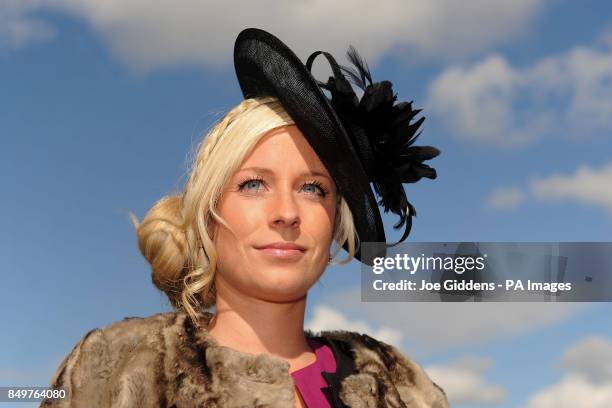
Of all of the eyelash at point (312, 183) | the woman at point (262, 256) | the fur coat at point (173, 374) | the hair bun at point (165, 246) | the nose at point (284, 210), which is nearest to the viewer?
the fur coat at point (173, 374)

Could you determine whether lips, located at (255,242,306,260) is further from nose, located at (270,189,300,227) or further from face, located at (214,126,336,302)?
nose, located at (270,189,300,227)

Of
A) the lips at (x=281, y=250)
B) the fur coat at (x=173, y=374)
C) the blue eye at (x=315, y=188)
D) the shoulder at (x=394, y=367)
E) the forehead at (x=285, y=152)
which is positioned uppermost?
the forehead at (x=285, y=152)

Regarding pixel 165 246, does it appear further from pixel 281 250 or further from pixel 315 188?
pixel 315 188

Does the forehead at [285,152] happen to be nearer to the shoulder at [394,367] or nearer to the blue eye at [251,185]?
the blue eye at [251,185]

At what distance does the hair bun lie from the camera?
4855 millimetres

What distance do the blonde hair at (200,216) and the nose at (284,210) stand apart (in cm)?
28

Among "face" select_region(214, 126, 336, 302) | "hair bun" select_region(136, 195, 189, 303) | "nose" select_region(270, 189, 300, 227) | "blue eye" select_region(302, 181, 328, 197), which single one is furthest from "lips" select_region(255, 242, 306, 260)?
"hair bun" select_region(136, 195, 189, 303)

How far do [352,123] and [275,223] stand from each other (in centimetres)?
87

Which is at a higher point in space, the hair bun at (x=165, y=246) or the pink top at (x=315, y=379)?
A: the hair bun at (x=165, y=246)

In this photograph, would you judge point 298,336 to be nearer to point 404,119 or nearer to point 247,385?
point 247,385

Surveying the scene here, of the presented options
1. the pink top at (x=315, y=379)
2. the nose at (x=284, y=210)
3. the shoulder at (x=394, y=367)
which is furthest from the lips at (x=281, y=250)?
the shoulder at (x=394, y=367)

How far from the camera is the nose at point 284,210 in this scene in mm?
4586

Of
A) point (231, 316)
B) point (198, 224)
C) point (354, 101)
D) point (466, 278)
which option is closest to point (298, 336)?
point (231, 316)

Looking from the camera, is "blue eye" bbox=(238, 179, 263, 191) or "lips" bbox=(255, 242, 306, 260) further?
"blue eye" bbox=(238, 179, 263, 191)
